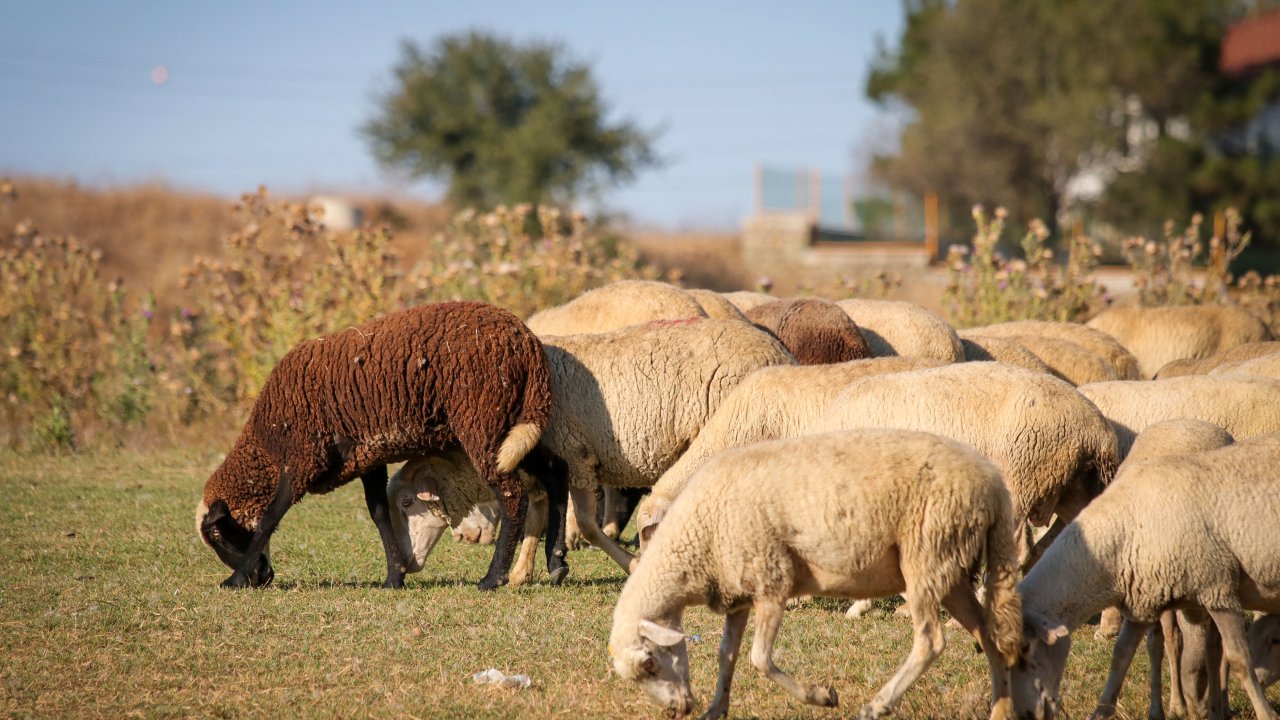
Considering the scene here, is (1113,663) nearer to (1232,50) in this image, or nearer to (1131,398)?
(1131,398)

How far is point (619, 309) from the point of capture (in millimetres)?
9641

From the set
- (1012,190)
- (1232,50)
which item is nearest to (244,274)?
(1012,190)

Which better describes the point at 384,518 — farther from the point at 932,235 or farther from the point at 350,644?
the point at 932,235

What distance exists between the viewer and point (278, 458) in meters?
7.77

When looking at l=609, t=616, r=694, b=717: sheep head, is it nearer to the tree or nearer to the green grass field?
the green grass field

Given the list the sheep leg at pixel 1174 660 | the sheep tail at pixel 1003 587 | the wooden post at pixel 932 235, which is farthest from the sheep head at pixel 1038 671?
the wooden post at pixel 932 235

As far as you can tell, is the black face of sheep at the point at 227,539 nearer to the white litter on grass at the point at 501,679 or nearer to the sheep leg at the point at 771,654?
the white litter on grass at the point at 501,679

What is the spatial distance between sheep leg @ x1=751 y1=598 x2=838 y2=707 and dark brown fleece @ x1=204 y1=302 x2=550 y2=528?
8.71ft

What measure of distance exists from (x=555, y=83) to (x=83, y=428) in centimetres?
2493

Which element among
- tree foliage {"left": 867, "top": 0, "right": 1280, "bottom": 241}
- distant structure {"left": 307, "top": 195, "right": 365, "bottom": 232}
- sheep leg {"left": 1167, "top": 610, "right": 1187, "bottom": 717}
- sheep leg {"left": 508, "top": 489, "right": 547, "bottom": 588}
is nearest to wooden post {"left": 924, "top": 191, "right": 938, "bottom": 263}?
tree foliage {"left": 867, "top": 0, "right": 1280, "bottom": 241}

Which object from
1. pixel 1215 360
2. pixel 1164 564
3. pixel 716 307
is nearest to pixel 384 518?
pixel 716 307

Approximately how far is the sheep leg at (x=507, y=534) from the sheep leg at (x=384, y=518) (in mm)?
532

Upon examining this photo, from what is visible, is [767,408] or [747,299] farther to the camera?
[747,299]

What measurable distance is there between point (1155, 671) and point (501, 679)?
9.07 feet
